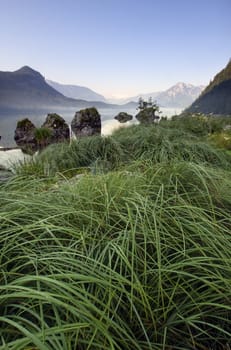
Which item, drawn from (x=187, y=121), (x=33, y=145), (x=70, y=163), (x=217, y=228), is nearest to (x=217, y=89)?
(x=187, y=121)

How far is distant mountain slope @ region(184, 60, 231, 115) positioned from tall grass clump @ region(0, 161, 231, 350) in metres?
17.8

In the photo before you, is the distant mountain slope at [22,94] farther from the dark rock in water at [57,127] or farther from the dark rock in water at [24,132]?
the dark rock in water at [57,127]

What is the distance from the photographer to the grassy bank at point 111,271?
0.81m

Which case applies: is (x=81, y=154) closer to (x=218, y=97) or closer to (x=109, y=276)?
(x=109, y=276)

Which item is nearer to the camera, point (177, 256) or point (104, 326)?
point (104, 326)

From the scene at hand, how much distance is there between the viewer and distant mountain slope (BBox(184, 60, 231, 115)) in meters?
19.2

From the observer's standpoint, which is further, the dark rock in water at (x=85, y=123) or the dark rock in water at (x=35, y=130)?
the dark rock in water at (x=85, y=123)

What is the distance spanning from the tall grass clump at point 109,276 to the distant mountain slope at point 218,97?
17817 millimetres

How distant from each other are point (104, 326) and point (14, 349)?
0.22 metres

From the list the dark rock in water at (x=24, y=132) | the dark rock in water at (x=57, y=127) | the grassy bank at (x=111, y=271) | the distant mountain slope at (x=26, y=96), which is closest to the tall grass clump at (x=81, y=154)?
the grassy bank at (x=111, y=271)

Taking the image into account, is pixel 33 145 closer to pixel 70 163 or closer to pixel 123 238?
pixel 70 163

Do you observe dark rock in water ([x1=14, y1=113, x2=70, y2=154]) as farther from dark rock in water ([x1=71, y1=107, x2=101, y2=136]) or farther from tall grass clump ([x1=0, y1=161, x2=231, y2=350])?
tall grass clump ([x1=0, y1=161, x2=231, y2=350])

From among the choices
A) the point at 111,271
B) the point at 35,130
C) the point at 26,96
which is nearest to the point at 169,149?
the point at 111,271

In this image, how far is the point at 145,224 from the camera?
46.7 inches
